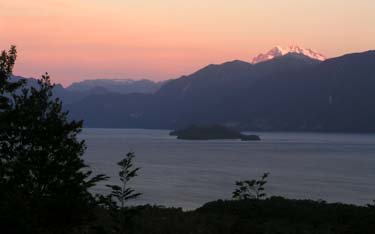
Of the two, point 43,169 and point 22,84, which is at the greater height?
point 22,84

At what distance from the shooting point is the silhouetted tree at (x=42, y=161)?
39.8 ft

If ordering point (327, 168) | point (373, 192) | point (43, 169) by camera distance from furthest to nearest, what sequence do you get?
1. point (327, 168)
2. point (373, 192)
3. point (43, 169)

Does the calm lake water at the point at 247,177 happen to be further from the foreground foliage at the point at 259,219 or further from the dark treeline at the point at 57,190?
the dark treeline at the point at 57,190

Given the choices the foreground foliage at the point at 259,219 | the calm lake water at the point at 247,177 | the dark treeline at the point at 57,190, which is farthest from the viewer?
the calm lake water at the point at 247,177

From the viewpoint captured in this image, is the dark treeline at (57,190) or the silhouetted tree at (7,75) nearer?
the dark treeline at (57,190)

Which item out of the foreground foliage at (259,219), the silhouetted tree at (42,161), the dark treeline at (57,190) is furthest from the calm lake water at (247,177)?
the silhouetted tree at (42,161)

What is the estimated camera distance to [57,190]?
44.2 ft

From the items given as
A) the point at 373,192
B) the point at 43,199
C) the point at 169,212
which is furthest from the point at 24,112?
the point at 373,192

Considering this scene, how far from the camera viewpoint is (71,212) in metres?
12.2

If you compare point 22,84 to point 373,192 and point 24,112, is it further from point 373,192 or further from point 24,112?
point 373,192

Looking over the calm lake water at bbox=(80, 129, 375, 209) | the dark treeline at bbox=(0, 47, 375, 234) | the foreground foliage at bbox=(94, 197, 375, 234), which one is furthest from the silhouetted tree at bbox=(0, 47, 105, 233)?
the calm lake water at bbox=(80, 129, 375, 209)

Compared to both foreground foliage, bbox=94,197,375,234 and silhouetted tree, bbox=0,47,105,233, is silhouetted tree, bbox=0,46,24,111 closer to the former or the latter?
silhouetted tree, bbox=0,47,105,233

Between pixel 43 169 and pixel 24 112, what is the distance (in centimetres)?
166

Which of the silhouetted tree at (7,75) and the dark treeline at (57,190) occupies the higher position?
the silhouetted tree at (7,75)
